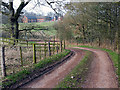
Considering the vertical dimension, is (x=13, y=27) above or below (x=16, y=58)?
above

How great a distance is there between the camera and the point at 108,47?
18812 millimetres

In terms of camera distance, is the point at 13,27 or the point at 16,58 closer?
the point at 16,58

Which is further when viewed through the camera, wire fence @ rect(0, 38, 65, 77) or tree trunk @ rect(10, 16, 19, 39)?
tree trunk @ rect(10, 16, 19, 39)

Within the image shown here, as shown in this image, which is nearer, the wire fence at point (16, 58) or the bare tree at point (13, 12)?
the wire fence at point (16, 58)

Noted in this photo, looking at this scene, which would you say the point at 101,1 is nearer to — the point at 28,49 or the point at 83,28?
the point at 83,28

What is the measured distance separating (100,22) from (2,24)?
15.5 meters

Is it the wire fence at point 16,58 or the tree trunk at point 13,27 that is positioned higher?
the tree trunk at point 13,27

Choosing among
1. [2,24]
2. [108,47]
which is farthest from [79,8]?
[2,24]

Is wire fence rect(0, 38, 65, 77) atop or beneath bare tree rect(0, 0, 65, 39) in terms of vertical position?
beneath

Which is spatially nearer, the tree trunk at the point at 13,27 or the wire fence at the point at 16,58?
the wire fence at the point at 16,58

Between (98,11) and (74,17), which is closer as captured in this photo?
(98,11)

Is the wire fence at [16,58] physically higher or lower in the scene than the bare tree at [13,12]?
lower

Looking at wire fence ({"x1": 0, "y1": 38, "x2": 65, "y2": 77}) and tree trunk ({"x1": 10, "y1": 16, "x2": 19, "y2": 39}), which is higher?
tree trunk ({"x1": 10, "y1": 16, "x2": 19, "y2": 39})

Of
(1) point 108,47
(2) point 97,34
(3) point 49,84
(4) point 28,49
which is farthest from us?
(2) point 97,34
